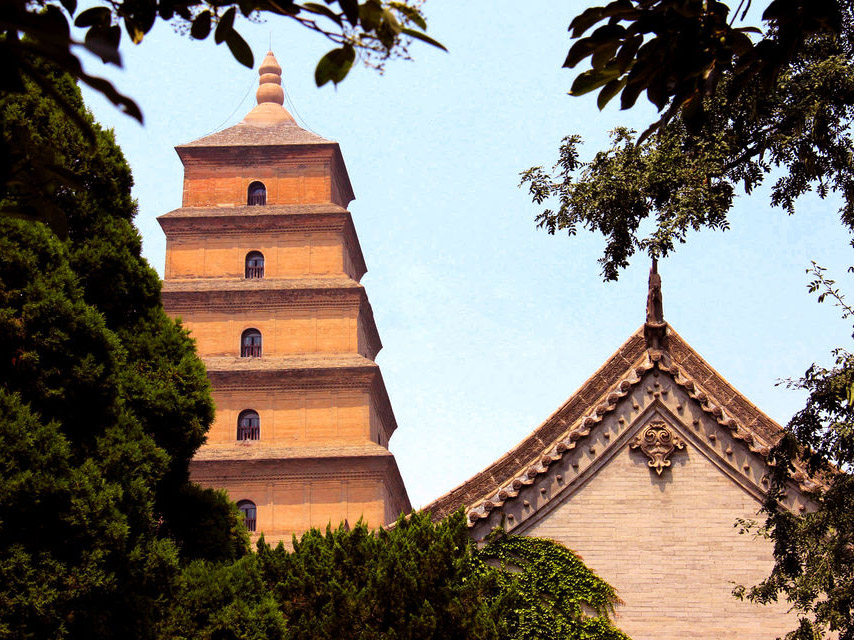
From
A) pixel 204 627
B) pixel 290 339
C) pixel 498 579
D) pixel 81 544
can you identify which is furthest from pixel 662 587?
pixel 290 339

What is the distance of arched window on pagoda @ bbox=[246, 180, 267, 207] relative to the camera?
35.5 meters

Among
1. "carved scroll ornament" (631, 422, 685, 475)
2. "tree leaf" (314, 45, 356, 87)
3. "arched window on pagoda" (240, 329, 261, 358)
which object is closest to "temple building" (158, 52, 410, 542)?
"arched window on pagoda" (240, 329, 261, 358)

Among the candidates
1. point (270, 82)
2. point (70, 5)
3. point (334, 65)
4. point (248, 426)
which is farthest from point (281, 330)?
point (334, 65)

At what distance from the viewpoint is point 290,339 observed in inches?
1323

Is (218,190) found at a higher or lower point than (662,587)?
higher

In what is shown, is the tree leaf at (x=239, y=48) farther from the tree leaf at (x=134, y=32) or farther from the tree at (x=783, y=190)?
the tree at (x=783, y=190)

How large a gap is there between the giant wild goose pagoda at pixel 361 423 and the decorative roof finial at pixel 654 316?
32mm

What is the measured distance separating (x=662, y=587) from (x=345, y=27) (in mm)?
14815

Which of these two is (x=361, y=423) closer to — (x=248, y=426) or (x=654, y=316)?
(x=248, y=426)

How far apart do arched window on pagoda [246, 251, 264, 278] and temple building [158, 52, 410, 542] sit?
0.09 feet

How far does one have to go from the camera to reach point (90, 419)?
13266mm

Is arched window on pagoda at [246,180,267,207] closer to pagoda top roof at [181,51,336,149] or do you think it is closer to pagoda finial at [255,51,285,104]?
pagoda top roof at [181,51,336,149]

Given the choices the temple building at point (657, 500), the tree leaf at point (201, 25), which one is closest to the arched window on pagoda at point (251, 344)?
the temple building at point (657, 500)

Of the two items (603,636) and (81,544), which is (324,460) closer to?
(603,636)
